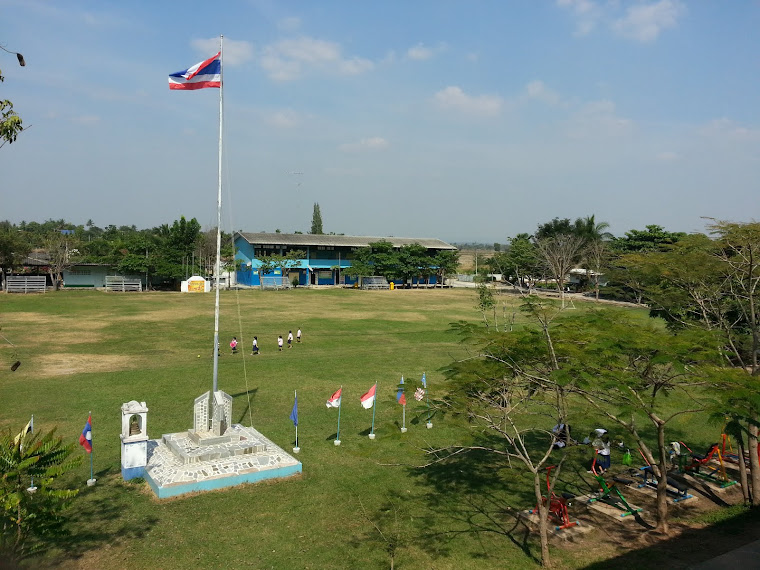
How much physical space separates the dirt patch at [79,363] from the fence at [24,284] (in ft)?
105

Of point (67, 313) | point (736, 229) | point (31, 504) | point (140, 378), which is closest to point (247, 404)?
point (140, 378)

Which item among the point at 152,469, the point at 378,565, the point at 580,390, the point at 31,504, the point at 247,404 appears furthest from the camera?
the point at 247,404

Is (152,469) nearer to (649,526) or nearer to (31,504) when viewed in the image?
(31,504)

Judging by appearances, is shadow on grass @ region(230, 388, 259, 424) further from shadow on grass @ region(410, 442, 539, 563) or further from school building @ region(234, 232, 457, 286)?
school building @ region(234, 232, 457, 286)

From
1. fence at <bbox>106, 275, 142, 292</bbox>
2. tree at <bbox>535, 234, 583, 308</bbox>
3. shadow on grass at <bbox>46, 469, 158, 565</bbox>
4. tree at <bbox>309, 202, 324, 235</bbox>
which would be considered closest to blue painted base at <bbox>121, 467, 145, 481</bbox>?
shadow on grass at <bbox>46, 469, 158, 565</bbox>

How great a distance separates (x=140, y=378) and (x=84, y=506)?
11723 mm

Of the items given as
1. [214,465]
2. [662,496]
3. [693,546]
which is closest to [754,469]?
[662,496]

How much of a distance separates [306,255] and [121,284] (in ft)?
78.5

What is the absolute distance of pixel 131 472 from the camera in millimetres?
13211

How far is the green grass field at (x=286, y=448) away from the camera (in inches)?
400

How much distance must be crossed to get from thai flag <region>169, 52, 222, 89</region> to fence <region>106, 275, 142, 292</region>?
50536 mm

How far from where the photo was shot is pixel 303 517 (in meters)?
11.4

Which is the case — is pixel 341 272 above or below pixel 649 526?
above

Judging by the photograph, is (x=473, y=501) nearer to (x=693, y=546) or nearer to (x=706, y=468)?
(x=693, y=546)
